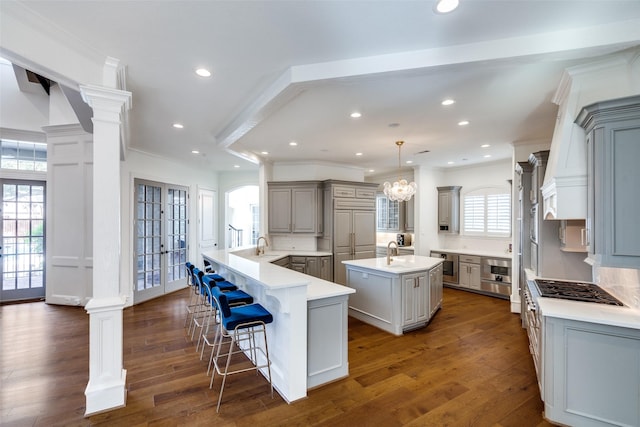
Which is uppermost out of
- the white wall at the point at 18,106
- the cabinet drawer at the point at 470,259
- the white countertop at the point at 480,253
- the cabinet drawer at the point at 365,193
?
the white wall at the point at 18,106

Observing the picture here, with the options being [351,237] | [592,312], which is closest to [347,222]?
[351,237]

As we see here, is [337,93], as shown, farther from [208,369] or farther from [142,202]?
[142,202]

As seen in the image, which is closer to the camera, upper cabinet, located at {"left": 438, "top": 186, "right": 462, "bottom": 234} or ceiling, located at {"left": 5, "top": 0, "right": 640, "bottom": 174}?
ceiling, located at {"left": 5, "top": 0, "right": 640, "bottom": 174}

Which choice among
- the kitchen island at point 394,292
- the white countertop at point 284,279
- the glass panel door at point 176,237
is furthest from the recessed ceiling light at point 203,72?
the glass panel door at point 176,237

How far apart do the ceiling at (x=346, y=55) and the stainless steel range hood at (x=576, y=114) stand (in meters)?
0.19

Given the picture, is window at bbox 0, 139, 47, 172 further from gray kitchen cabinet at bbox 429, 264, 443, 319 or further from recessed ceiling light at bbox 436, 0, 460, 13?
gray kitchen cabinet at bbox 429, 264, 443, 319

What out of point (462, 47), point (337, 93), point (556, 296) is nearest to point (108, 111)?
point (337, 93)

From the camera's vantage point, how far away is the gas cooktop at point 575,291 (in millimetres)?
2514

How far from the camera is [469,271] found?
632 centimetres

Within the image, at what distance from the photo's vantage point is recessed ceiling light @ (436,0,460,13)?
1725mm

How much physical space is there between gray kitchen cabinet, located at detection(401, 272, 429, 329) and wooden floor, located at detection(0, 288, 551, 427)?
0.63 feet

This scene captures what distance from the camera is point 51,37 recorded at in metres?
2.11

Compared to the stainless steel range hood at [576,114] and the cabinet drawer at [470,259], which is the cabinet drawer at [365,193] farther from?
the stainless steel range hood at [576,114]

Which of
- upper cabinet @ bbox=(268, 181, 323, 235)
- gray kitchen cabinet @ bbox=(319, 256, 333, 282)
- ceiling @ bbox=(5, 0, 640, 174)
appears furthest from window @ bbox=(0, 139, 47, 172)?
gray kitchen cabinet @ bbox=(319, 256, 333, 282)
